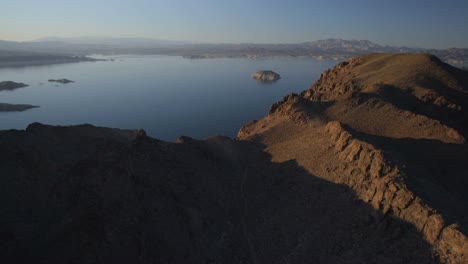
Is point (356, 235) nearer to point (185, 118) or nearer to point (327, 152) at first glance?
point (327, 152)

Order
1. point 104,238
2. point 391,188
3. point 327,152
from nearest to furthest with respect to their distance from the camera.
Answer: point 104,238 → point 391,188 → point 327,152

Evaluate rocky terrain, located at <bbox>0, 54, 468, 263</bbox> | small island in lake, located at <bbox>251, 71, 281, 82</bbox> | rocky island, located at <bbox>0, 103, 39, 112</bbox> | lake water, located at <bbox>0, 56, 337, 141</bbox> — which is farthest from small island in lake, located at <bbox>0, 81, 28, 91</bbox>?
rocky terrain, located at <bbox>0, 54, 468, 263</bbox>

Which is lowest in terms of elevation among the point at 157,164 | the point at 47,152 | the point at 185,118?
the point at 185,118

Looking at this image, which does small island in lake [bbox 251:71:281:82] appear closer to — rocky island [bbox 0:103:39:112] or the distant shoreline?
rocky island [bbox 0:103:39:112]

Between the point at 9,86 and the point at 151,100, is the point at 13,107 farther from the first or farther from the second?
the point at 151,100

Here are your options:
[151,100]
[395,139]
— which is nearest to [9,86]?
[151,100]

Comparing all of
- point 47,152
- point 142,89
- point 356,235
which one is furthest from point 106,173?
point 142,89

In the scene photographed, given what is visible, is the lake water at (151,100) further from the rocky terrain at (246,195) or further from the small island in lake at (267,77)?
the rocky terrain at (246,195)
